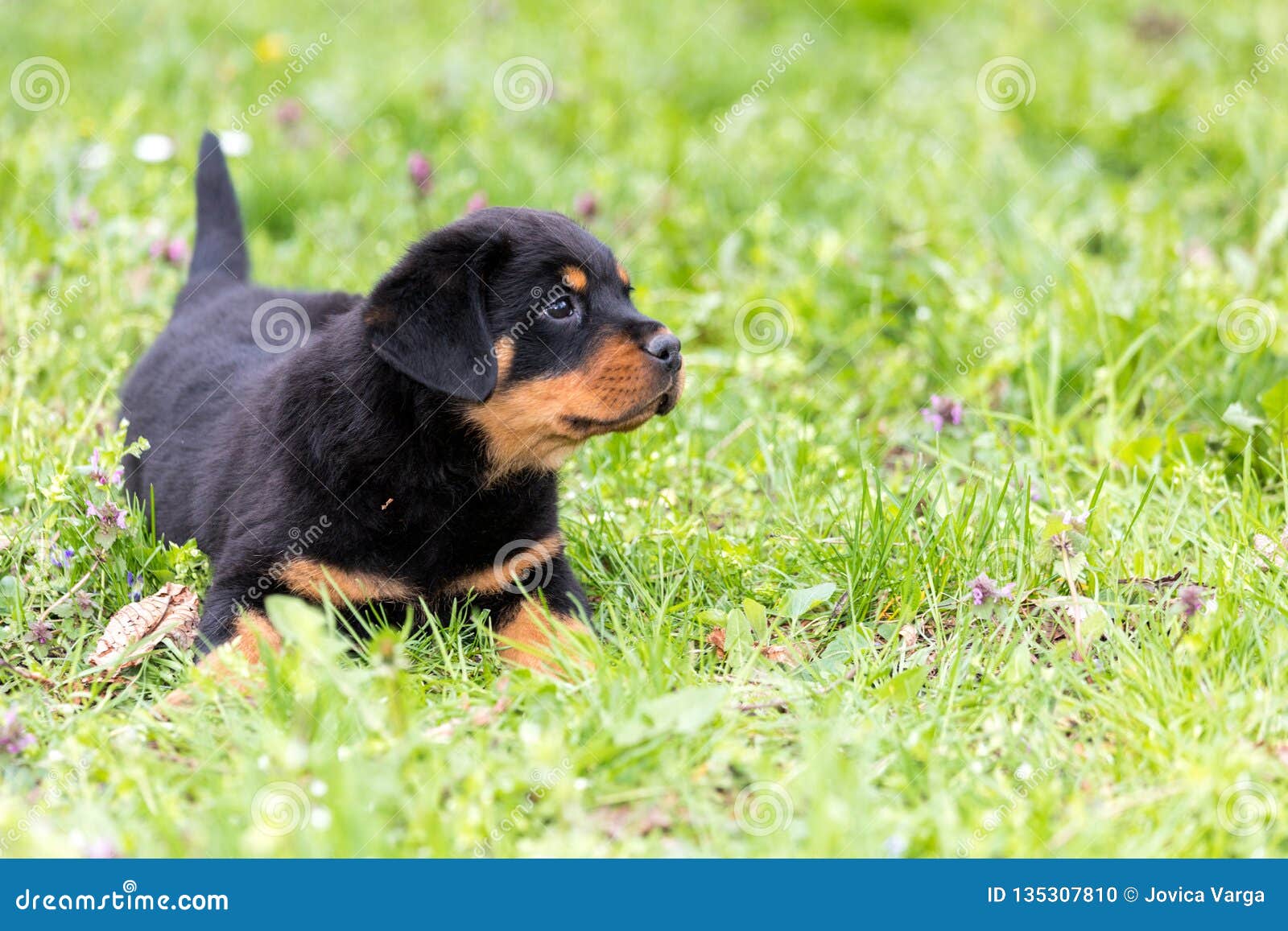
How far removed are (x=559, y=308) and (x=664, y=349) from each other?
0.27 metres

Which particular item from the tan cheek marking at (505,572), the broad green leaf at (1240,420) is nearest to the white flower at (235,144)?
the tan cheek marking at (505,572)

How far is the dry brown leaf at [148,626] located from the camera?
2.88 metres

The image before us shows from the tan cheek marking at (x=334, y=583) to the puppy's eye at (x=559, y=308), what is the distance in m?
0.69

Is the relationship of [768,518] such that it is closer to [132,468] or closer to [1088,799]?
[1088,799]

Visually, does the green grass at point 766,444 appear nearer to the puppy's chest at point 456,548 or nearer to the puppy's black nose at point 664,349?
the puppy's chest at point 456,548

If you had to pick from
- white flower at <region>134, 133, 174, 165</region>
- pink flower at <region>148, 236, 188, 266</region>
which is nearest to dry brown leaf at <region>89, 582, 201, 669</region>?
pink flower at <region>148, 236, 188, 266</region>

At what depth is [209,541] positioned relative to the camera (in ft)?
10.6

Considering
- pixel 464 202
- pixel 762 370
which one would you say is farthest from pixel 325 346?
pixel 464 202

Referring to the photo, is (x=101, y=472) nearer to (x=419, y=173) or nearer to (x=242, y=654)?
(x=242, y=654)

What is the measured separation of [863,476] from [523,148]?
3214 mm

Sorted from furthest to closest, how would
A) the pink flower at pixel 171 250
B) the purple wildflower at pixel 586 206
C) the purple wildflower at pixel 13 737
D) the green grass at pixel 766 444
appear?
the purple wildflower at pixel 586 206, the pink flower at pixel 171 250, the purple wildflower at pixel 13 737, the green grass at pixel 766 444

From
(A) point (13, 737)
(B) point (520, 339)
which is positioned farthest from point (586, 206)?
(A) point (13, 737)

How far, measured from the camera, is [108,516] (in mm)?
3180

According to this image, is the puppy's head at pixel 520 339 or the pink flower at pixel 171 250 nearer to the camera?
the puppy's head at pixel 520 339
